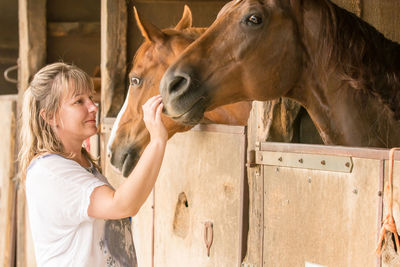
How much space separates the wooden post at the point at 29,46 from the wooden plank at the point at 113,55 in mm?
945

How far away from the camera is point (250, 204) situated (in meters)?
1.91

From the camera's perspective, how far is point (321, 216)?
1.51 meters

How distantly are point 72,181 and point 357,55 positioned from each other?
1.13 m

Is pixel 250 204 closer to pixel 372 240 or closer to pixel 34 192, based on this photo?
pixel 372 240

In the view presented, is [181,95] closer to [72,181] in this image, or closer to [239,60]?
[239,60]

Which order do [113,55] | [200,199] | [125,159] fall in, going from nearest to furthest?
[200,199]
[125,159]
[113,55]

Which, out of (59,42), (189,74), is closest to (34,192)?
(189,74)

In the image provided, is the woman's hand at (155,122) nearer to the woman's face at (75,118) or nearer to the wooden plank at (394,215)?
the woman's face at (75,118)

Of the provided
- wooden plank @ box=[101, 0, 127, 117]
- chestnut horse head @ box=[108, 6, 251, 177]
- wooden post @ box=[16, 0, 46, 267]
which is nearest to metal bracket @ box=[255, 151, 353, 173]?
chestnut horse head @ box=[108, 6, 251, 177]

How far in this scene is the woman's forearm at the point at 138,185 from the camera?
4.35ft

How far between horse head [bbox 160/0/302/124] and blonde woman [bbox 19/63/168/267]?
0.77 ft

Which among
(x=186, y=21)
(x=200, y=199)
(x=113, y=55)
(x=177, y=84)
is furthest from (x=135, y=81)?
(x=113, y=55)

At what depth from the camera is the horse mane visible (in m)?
1.75

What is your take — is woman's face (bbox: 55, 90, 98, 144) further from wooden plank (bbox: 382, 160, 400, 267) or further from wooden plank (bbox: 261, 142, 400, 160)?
wooden plank (bbox: 382, 160, 400, 267)
